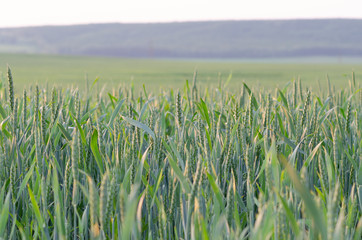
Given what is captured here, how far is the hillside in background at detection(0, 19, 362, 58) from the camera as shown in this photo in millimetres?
79250

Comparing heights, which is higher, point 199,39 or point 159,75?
point 199,39

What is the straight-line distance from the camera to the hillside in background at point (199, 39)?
79.2 metres

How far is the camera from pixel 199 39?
87500 millimetres

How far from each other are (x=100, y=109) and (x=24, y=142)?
29.5 inches

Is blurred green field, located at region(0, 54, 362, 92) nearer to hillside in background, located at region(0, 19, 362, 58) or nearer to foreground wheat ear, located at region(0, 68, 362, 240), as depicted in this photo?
foreground wheat ear, located at region(0, 68, 362, 240)

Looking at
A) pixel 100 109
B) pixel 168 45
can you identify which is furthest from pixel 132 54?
pixel 100 109

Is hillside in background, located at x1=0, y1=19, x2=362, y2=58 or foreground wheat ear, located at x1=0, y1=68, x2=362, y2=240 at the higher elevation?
hillside in background, located at x1=0, y1=19, x2=362, y2=58

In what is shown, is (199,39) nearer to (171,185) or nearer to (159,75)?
(159,75)

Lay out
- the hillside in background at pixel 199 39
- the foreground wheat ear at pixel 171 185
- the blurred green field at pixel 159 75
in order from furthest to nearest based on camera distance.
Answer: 1. the hillside in background at pixel 199 39
2. the blurred green field at pixel 159 75
3. the foreground wheat ear at pixel 171 185

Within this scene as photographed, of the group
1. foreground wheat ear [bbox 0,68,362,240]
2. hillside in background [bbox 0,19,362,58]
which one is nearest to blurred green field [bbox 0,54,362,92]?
foreground wheat ear [bbox 0,68,362,240]

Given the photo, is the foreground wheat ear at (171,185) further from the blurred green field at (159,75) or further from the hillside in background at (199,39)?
the hillside in background at (199,39)

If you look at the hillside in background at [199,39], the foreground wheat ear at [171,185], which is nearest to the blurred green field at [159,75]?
the foreground wheat ear at [171,185]

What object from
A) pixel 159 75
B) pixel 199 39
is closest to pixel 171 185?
pixel 159 75

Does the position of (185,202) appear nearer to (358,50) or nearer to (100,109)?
(100,109)
